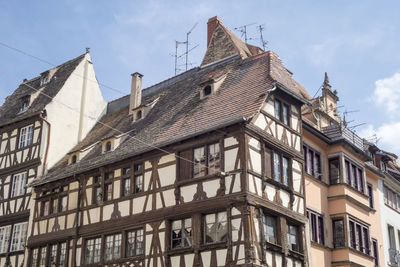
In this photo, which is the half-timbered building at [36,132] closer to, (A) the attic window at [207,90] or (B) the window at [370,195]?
(A) the attic window at [207,90]

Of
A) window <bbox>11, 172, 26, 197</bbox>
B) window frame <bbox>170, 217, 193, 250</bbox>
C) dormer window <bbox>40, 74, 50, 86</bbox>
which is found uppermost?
dormer window <bbox>40, 74, 50, 86</bbox>

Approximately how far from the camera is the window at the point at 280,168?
22.6 meters

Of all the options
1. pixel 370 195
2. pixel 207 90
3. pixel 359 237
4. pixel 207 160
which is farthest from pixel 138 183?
pixel 370 195

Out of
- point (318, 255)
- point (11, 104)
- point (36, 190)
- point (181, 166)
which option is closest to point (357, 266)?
point (318, 255)

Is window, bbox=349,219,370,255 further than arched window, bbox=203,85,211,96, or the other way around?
window, bbox=349,219,370,255

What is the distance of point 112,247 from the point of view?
960 inches

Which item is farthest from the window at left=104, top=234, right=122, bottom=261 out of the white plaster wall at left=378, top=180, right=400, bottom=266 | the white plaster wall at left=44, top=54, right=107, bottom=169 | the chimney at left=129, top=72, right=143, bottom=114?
the white plaster wall at left=378, top=180, right=400, bottom=266

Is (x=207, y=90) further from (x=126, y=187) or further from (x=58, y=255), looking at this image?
(x=58, y=255)

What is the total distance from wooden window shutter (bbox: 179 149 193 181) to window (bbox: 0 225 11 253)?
35.8ft

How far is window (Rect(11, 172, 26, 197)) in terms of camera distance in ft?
97.0

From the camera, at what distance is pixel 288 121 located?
965 inches

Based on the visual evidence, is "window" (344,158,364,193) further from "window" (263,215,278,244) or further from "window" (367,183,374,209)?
"window" (263,215,278,244)

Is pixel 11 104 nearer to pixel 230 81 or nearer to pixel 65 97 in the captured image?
pixel 65 97

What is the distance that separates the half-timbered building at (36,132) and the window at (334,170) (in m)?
11.7
